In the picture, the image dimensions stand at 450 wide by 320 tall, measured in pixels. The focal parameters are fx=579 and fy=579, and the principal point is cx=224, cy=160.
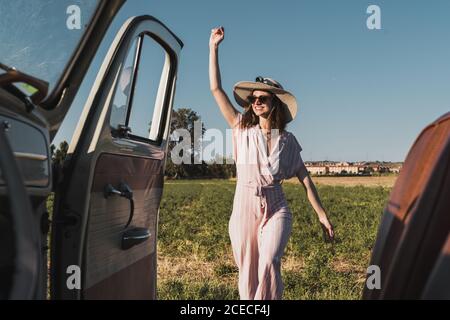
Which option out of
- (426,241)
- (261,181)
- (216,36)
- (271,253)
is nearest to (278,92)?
(216,36)

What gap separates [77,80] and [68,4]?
11.4 inches

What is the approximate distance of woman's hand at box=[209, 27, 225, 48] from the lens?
12.9ft

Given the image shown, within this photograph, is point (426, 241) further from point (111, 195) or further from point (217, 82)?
point (217, 82)

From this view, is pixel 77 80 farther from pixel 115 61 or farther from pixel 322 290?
pixel 322 290

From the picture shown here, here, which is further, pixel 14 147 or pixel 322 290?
pixel 322 290

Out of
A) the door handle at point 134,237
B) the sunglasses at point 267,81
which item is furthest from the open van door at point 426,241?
the sunglasses at point 267,81

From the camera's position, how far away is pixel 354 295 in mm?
Result: 6246

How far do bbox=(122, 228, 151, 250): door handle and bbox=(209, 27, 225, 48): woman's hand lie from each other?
1628mm

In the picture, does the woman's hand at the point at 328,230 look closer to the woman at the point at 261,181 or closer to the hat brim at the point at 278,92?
the woman at the point at 261,181

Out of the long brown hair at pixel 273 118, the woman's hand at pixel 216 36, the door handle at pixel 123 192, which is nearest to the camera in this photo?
the door handle at pixel 123 192

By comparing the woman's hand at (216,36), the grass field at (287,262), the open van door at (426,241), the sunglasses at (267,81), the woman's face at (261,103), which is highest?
the woman's hand at (216,36)

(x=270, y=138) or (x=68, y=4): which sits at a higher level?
(x=68, y=4)

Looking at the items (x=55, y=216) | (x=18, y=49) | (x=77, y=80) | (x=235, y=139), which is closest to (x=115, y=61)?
(x=77, y=80)

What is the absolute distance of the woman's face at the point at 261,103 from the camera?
413 centimetres
